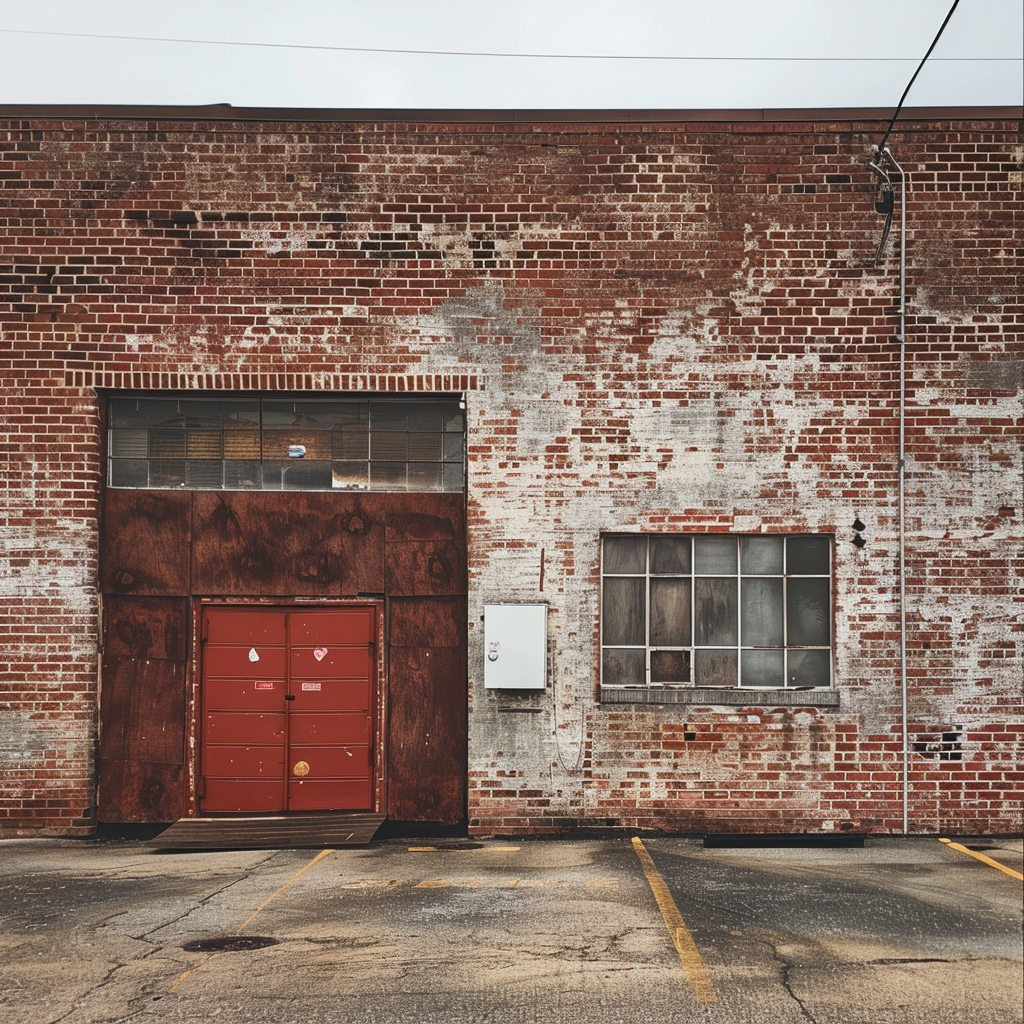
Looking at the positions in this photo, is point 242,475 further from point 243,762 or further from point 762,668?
point 762,668

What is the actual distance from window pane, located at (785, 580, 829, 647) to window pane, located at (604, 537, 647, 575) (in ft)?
4.53

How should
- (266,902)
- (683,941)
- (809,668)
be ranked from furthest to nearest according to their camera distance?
(809,668) → (266,902) → (683,941)

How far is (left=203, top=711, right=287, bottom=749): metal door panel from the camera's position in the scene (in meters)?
10.4

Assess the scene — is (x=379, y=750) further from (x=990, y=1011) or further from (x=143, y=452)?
(x=990, y=1011)

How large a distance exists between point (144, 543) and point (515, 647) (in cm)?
361

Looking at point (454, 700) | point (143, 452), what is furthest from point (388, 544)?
point (143, 452)

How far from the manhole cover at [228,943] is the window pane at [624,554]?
4.81 meters

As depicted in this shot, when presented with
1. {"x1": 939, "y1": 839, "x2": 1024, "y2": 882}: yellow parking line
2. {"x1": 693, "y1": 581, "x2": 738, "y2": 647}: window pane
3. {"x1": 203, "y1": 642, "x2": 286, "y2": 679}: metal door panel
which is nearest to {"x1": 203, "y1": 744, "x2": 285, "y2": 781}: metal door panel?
{"x1": 203, "y1": 642, "x2": 286, "y2": 679}: metal door panel

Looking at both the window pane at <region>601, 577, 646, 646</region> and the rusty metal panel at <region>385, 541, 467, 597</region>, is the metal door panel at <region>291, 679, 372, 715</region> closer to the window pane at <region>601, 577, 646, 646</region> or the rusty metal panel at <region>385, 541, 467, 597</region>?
the rusty metal panel at <region>385, 541, 467, 597</region>

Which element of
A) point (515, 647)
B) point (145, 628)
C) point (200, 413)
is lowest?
point (515, 647)

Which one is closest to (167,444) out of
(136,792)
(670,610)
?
(136,792)

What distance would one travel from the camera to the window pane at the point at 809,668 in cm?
1018

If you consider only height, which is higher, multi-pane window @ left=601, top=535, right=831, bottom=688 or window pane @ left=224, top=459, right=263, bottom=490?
window pane @ left=224, top=459, right=263, bottom=490

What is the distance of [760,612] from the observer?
404 inches
